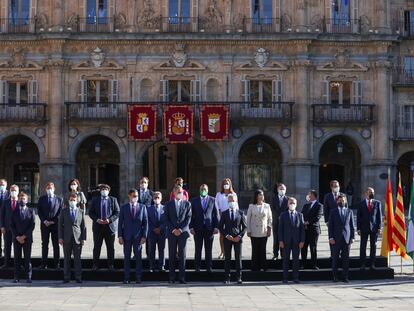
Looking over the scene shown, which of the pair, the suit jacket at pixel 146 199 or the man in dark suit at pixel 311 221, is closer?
the man in dark suit at pixel 311 221

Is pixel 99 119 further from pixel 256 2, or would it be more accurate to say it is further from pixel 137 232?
pixel 137 232

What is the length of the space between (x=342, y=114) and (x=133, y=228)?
27.2 metres

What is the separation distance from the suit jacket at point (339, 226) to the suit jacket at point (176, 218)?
3.38m

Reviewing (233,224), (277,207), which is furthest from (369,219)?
(233,224)

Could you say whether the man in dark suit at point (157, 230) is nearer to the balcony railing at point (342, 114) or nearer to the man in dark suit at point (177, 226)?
the man in dark suit at point (177, 226)

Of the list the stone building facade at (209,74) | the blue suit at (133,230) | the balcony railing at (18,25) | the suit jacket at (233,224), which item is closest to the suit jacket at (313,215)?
the suit jacket at (233,224)

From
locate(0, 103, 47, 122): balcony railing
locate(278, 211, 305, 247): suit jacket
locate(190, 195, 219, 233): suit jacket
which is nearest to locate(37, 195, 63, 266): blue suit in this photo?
locate(190, 195, 219, 233): suit jacket

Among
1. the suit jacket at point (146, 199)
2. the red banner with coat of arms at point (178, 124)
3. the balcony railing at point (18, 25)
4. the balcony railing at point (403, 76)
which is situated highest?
the balcony railing at point (18, 25)

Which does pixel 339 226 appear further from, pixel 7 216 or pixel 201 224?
pixel 7 216

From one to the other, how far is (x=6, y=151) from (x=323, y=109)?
57.3 feet

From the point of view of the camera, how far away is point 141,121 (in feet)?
147

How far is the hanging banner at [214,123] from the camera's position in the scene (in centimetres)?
4488

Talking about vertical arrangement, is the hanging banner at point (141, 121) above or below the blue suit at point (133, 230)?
above

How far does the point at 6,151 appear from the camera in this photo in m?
48.8
